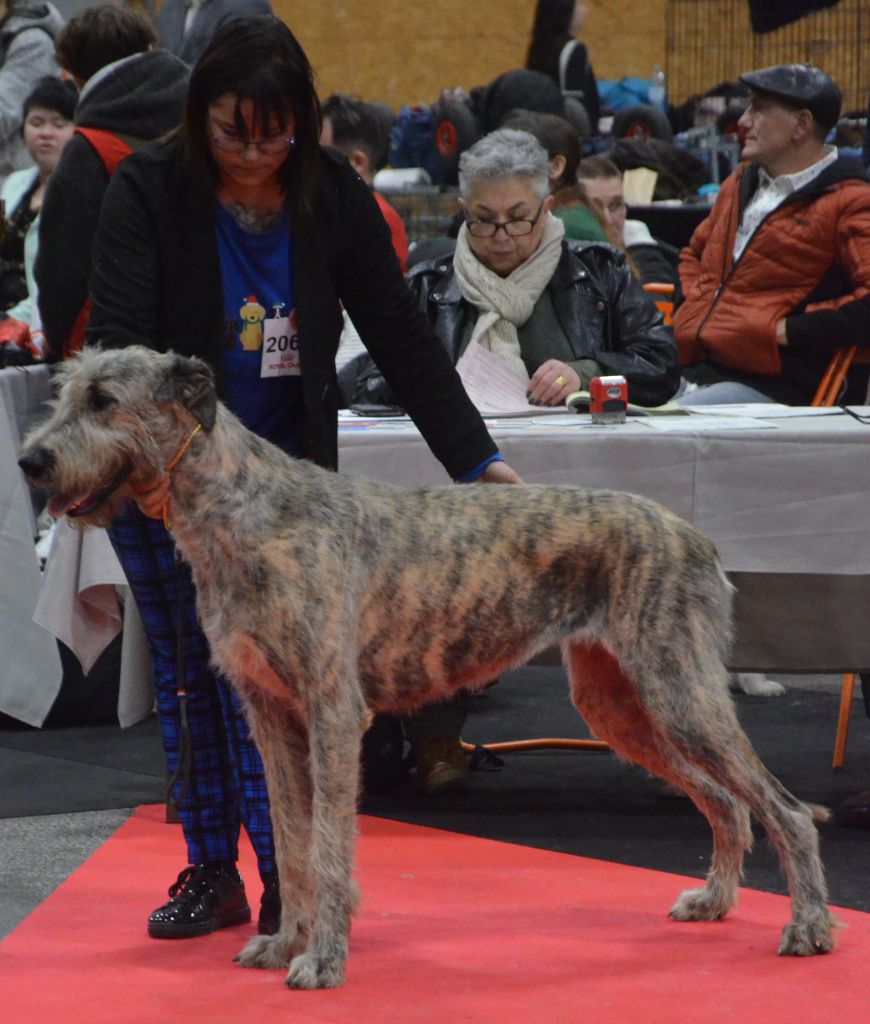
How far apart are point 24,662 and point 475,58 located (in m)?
10.3

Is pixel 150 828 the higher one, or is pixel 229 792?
pixel 229 792

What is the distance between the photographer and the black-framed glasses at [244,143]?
9.91 ft

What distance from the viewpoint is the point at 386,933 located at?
3.39 metres

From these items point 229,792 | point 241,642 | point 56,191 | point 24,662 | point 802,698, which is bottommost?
point 802,698

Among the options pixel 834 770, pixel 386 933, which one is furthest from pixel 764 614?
pixel 386 933

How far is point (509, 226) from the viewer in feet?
16.0

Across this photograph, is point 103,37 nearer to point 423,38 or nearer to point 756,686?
point 756,686

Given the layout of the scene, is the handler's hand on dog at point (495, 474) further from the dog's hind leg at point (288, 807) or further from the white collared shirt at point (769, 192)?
the white collared shirt at point (769, 192)

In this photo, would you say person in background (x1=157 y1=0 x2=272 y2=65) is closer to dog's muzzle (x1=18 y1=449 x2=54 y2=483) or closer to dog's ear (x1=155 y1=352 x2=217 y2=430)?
dog's ear (x1=155 y1=352 x2=217 y2=430)


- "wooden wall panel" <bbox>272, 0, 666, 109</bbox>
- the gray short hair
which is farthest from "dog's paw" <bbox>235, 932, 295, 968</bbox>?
"wooden wall panel" <bbox>272, 0, 666, 109</bbox>

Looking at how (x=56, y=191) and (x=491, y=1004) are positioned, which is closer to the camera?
(x=491, y=1004)

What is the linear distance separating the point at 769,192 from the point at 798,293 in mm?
434

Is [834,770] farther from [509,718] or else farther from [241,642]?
[241,642]

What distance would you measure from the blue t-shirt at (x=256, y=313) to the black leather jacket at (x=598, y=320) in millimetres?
1648
